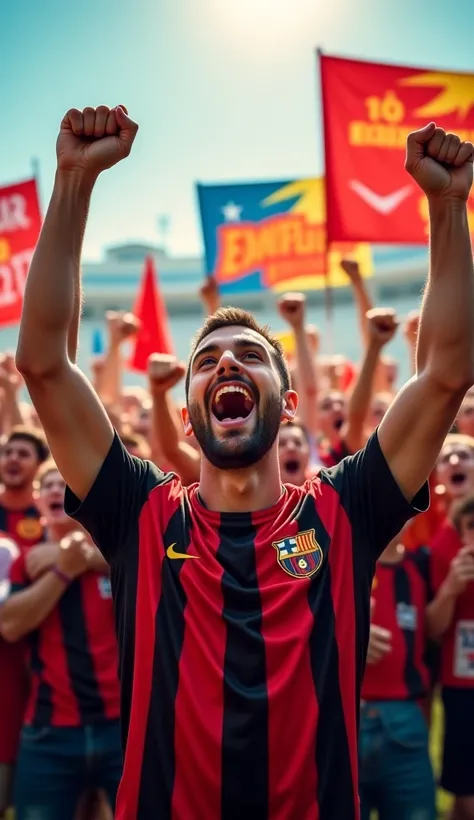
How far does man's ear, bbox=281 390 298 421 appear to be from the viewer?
2.37m

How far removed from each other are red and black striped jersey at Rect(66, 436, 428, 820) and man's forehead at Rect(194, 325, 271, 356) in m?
0.38

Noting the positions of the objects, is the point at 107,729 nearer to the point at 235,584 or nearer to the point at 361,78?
the point at 235,584

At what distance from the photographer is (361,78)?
645 centimetres

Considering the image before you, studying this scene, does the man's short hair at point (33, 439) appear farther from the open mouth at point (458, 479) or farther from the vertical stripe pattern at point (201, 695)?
the vertical stripe pattern at point (201, 695)

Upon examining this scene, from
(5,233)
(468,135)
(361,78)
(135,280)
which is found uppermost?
(361,78)

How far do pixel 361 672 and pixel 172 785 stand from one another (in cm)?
50

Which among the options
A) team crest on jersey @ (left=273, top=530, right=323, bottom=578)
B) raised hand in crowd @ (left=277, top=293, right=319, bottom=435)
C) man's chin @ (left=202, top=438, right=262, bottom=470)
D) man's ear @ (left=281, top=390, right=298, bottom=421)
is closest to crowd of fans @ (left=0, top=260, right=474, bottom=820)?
raised hand in crowd @ (left=277, top=293, right=319, bottom=435)

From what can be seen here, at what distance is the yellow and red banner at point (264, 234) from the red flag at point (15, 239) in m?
1.50

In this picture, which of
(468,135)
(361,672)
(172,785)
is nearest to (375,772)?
(361,672)

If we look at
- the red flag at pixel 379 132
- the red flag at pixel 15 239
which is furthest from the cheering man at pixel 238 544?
the red flag at pixel 15 239

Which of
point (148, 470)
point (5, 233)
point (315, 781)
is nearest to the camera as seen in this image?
point (315, 781)

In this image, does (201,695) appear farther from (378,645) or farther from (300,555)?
(378,645)

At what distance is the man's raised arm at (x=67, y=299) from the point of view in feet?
6.37

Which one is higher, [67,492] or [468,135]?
[468,135]
